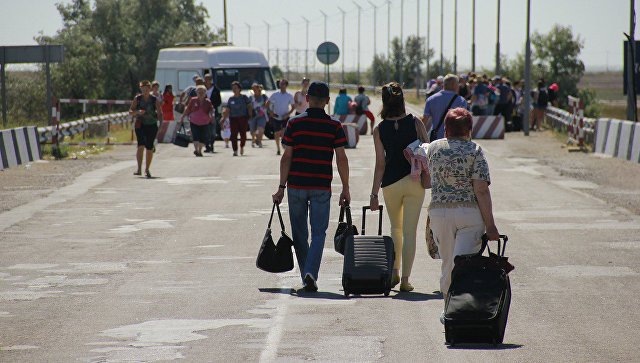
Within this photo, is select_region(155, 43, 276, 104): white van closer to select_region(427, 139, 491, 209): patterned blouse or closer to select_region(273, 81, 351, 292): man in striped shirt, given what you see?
select_region(273, 81, 351, 292): man in striped shirt

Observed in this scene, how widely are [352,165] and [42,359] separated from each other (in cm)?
1508

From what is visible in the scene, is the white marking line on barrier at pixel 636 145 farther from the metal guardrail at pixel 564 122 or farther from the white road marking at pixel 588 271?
the white road marking at pixel 588 271

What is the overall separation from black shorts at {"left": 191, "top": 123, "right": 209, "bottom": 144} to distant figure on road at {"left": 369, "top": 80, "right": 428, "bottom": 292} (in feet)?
50.4

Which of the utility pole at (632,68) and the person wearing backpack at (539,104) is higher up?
the utility pole at (632,68)

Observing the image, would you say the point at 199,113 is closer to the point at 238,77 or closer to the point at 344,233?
the point at 238,77

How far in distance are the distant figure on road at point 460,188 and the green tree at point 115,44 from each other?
52.6m

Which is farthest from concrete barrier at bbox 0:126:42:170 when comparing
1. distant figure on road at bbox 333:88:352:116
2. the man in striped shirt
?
the man in striped shirt

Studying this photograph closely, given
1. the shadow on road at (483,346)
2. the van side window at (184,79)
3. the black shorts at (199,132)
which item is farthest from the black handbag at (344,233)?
the van side window at (184,79)

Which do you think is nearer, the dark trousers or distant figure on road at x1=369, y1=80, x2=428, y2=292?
distant figure on road at x1=369, y1=80, x2=428, y2=292

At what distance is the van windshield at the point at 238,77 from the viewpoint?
99.9 ft

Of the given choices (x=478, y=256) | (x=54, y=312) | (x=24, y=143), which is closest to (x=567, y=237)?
(x=478, y=256)

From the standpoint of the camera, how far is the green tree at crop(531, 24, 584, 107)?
244 feet

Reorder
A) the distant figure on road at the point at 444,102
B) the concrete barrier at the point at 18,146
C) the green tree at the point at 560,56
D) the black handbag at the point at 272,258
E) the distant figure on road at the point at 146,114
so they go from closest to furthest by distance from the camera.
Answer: the black handbag at the point at 272,258, the distant figure on road at the point at 444,102, the distant figure on road at the point at 146,114, the concrete barrier at the point at 18,146, the green tree at the point at 560,56

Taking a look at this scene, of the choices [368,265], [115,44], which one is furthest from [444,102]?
[115,44]
